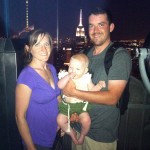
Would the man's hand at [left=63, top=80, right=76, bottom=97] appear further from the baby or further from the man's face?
the man's face

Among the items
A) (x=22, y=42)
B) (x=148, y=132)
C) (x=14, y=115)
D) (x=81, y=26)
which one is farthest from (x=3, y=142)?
(x=81, y=26)

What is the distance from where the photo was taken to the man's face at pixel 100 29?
10.3 ft

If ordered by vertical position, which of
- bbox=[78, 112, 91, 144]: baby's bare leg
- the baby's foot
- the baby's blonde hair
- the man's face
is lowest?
the baby's foot

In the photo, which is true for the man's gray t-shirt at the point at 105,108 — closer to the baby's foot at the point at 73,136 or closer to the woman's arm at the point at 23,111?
the baby's foot at the point at 73,136

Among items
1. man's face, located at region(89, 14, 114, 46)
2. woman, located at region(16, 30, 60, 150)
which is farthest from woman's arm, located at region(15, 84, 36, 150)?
man's face, located at region(89, 14, 114, 46)

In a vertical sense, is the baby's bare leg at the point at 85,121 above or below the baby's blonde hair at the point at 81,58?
below

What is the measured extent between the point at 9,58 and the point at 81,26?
9857 centimetres

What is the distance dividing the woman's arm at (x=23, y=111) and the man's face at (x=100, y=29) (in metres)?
1.28

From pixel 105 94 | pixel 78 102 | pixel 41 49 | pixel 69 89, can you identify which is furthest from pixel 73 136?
pixel 41 49

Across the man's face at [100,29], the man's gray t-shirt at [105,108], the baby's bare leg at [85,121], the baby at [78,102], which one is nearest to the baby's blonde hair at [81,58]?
the baby at [78,102]

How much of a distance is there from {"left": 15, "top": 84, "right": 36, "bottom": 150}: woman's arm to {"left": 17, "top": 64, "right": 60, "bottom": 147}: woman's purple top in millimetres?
70

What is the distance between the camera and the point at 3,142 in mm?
2662

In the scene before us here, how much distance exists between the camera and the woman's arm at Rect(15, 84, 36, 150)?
242 centimetres

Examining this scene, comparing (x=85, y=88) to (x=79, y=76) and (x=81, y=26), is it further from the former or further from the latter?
(x=81, y=26)
